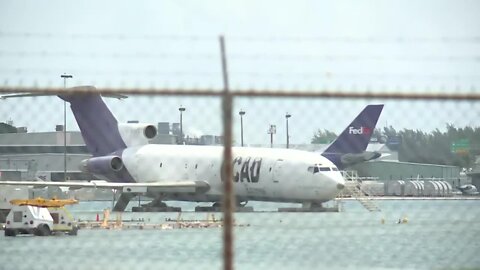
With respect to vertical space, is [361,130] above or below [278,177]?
above

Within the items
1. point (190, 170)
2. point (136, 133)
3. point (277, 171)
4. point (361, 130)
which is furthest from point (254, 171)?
point (361, 130)

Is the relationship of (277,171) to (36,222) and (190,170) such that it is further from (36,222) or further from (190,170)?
(36,222)

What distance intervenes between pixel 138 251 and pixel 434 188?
153 feet

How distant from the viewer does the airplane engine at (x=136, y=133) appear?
156 ft

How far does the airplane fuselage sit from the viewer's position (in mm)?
42312

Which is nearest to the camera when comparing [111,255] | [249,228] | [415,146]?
[415,146]

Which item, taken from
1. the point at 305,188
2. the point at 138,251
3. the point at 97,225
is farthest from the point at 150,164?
the point at 138,251

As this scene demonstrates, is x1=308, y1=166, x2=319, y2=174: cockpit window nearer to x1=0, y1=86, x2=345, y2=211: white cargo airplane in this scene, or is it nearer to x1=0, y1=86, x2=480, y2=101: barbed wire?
x1=0, y1=86, x2=345, y2=211: white cargo airplane

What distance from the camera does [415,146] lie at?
35.3ft

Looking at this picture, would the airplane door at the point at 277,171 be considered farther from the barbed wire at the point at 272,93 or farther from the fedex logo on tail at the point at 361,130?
the barbed wire at the point at 272,93

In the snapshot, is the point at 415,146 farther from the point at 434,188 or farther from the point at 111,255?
the point at 434,188

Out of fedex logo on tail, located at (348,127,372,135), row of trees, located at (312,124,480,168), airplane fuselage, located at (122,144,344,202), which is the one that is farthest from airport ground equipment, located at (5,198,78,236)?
row of trees, located at (312,124,480,168)

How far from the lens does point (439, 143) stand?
10047mm

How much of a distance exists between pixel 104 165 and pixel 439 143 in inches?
1509
